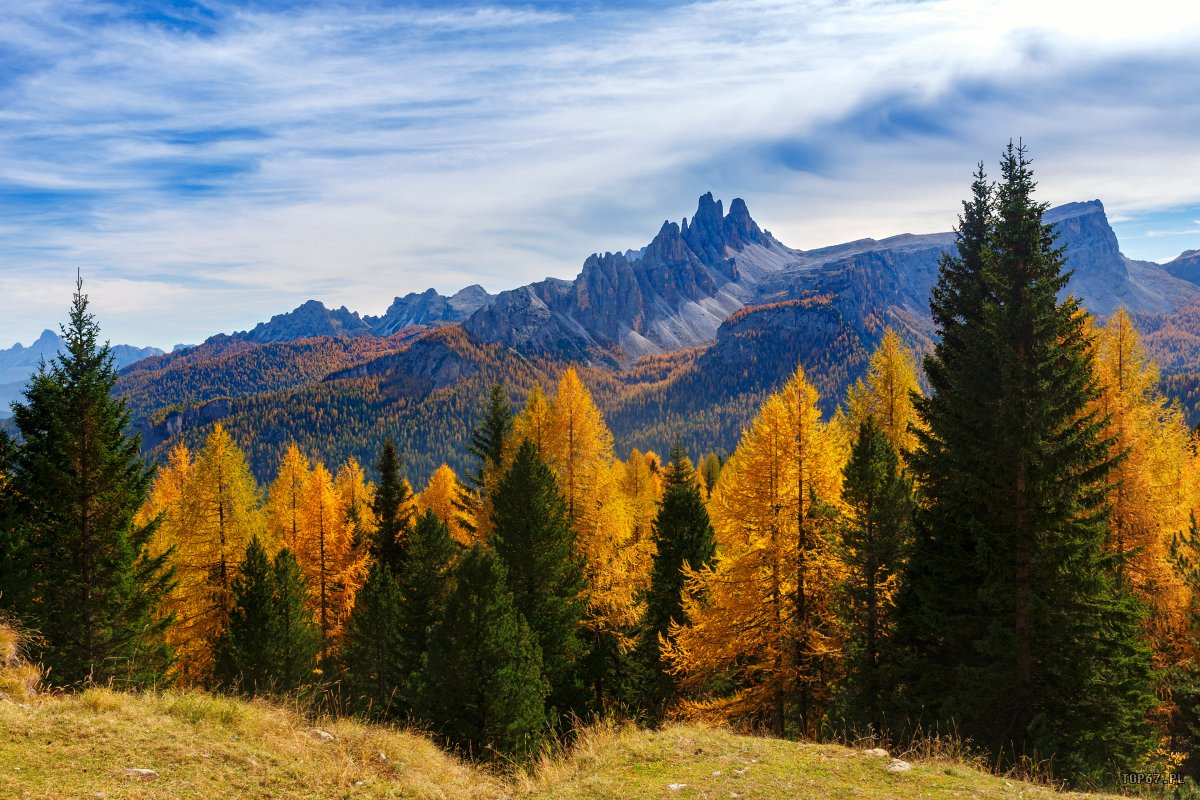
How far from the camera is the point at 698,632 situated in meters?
19.8

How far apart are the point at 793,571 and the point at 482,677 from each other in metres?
9.41

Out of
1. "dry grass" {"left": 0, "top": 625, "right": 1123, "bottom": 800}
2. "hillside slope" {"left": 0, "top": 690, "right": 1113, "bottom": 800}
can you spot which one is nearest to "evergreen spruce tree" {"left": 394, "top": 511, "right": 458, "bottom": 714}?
"dry grass" {"left": 0, "top": 625, "right": 1123, "bottom": 800}

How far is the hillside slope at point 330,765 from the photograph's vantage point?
787 cm

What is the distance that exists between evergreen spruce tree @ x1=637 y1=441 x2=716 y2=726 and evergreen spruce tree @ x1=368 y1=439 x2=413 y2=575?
12911 mm

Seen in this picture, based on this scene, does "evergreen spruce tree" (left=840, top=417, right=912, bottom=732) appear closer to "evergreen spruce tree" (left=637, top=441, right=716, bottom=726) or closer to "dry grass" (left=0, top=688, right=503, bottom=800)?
"evergreen spruce tree" (left=637, top=441, right=716, bottom=726)

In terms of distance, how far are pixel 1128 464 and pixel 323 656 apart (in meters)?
35.0

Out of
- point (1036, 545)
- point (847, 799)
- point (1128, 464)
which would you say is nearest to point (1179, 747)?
point (1128, 464)

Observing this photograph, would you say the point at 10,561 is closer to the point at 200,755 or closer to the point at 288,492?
the point at 200,755

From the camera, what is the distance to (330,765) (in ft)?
29.7

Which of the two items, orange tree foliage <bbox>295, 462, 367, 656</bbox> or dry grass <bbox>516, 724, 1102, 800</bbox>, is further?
orange tree foliage <bbox>295, 462, 367, 656</bbox>

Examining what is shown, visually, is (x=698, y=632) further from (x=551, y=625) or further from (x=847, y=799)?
(x=847, y=799)

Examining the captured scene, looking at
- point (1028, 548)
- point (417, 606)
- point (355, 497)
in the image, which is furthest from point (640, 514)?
point (1028, 548)

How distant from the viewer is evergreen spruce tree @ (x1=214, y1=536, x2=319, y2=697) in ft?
75.2

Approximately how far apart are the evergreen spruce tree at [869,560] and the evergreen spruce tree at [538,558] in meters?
9.81
